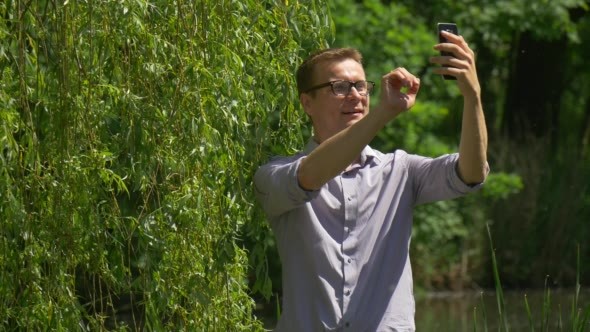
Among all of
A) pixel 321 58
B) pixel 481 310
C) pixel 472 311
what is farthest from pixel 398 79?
pixel 472 311

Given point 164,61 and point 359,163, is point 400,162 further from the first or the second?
point 164,61

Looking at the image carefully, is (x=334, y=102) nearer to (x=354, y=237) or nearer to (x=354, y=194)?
(x=354, y=194)

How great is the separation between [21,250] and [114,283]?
303 mm

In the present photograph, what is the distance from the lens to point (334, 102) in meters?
3.44

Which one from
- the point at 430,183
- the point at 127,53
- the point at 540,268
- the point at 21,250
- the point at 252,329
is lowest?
the point at 540,268

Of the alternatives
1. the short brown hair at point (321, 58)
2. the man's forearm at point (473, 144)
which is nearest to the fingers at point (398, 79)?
the man's forearm at point (473, 144)

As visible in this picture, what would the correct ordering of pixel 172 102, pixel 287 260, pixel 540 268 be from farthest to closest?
1. pixel 540 268
2. pixel 172 102
3. pixel 287 260

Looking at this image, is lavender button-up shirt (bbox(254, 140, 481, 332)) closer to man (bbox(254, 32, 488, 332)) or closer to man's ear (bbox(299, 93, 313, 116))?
man (bbox(254, 32, 488, 332))

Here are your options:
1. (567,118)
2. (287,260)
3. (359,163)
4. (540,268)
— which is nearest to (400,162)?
(359,163)

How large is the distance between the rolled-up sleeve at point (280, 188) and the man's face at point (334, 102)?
97 millimetres

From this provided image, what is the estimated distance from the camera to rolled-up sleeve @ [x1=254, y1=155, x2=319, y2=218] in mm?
3270

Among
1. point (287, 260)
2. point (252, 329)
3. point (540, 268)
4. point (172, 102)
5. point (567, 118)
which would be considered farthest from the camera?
point (567, 118)

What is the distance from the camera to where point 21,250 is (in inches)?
167

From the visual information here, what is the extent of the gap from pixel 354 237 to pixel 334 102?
0.33m
